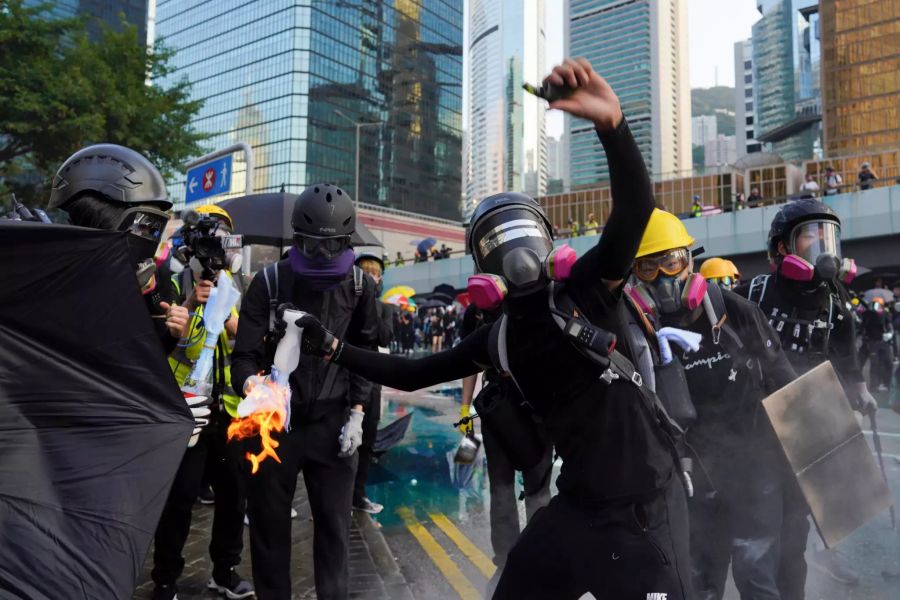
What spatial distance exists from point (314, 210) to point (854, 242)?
25.9m

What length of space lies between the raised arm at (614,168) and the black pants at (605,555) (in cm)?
76

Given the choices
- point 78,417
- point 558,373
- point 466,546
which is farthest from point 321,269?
point 466,546

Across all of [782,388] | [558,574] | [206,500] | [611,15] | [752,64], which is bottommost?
[206,500]

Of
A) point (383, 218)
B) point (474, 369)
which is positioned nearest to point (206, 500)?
point (474, 369)

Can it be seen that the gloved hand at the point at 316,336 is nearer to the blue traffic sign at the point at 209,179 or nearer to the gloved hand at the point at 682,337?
the gloved hand at the point at 682,337

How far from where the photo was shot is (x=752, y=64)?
141875 millimetres

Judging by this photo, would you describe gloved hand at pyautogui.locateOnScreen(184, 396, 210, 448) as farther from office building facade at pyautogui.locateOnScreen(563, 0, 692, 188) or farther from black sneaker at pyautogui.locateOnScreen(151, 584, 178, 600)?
office building facade at pyautogui.locateOnScreen(563, 0, 692, 188)

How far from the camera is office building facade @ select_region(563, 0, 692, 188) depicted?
15600cm

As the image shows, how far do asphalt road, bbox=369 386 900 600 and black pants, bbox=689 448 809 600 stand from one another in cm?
69

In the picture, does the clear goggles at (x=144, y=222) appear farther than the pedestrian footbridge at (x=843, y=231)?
No

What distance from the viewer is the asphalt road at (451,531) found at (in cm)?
419

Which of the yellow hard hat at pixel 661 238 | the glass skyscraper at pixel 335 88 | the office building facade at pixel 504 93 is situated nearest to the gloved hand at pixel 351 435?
the yellow hard hat at pixel 661 238

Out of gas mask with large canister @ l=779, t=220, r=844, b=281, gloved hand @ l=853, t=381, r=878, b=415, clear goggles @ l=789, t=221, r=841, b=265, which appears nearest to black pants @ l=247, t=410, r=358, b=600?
gas mask with large canister @ l=779, t=220, r=844, b=281

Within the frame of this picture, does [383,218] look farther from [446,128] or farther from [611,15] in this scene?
[611,15]
